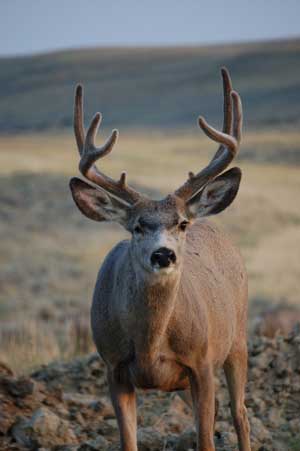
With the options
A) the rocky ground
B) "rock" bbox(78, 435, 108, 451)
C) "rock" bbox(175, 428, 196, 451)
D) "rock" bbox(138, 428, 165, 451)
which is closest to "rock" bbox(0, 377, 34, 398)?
the rocky ground

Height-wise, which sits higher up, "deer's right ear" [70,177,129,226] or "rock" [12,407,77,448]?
"deer's right ear" [70,177,129,226]

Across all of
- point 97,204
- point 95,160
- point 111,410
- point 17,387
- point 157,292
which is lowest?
point 111,410

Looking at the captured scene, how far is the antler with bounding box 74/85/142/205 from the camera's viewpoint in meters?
7.77

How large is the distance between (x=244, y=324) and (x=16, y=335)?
8.63 meters

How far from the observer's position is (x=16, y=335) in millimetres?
17281

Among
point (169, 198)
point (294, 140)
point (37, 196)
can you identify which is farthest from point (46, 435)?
point (294, 140)

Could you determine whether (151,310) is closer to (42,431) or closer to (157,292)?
(157,292)

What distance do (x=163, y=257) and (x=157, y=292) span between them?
0.50 m

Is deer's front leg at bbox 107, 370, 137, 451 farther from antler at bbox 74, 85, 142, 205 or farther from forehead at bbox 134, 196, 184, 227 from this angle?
antler at bbox 74, 85, 142, 205

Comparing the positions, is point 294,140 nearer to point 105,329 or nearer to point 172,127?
point 172,127

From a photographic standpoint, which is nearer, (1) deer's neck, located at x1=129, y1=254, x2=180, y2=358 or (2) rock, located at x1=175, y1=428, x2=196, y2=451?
(1) deer's neck, located at x1=129, y1=254, x2=180, y2=358

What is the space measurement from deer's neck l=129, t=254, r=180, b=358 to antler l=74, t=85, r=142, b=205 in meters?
0.60

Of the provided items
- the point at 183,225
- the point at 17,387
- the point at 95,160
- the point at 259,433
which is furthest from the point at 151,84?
the point at 183,225

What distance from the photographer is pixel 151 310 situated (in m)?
7.61
